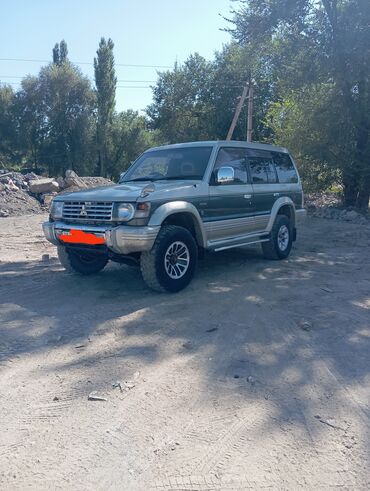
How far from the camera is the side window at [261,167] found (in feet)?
26.2

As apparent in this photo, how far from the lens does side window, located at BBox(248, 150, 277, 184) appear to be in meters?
7.98

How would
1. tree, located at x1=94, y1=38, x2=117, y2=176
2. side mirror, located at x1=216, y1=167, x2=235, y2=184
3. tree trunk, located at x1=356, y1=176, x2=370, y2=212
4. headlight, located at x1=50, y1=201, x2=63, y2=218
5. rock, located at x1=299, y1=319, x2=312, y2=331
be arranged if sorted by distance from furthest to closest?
1. tree, located at x1=94, y1=38, x2=117, y2=176
2. tree trunk, located at x1=356, y1=176, x2=370, y2=212
3. side mirror, located at x1=216, y1=167, x2=235, y2=184
4. headlight, located at x1=50, y1=201, x2=63, y2=218
5. rock, located at x1=299, y1=319, x2=312, y2=331

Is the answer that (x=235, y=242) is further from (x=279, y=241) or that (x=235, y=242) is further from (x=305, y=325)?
(x=305, y=325)

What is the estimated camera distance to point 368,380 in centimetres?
380

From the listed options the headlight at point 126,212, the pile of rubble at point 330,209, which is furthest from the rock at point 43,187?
the headlight at point 126,212

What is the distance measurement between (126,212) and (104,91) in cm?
3439

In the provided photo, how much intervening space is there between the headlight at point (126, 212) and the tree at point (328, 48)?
10.6m

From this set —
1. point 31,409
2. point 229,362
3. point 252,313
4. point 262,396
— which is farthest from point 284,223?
point 31,409

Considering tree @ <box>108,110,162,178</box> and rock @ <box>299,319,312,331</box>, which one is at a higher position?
tree @ <box>108,110,162,178</box>

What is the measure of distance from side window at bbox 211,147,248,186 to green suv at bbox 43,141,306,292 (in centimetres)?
2

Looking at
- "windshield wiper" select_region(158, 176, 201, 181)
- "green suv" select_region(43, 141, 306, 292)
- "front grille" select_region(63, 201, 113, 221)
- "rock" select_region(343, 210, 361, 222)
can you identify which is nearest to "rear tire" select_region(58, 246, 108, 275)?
"green suv" select_region(43, 141, 306, 292)

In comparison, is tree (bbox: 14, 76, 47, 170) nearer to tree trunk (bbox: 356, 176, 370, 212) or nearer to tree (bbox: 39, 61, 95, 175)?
tree (bbox: 39, 61, 95, 175)

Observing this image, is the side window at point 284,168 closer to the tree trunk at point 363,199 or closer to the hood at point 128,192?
the hood at point 128,192

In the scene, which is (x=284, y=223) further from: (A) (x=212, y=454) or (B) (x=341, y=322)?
(A) (x=212, y=454)
